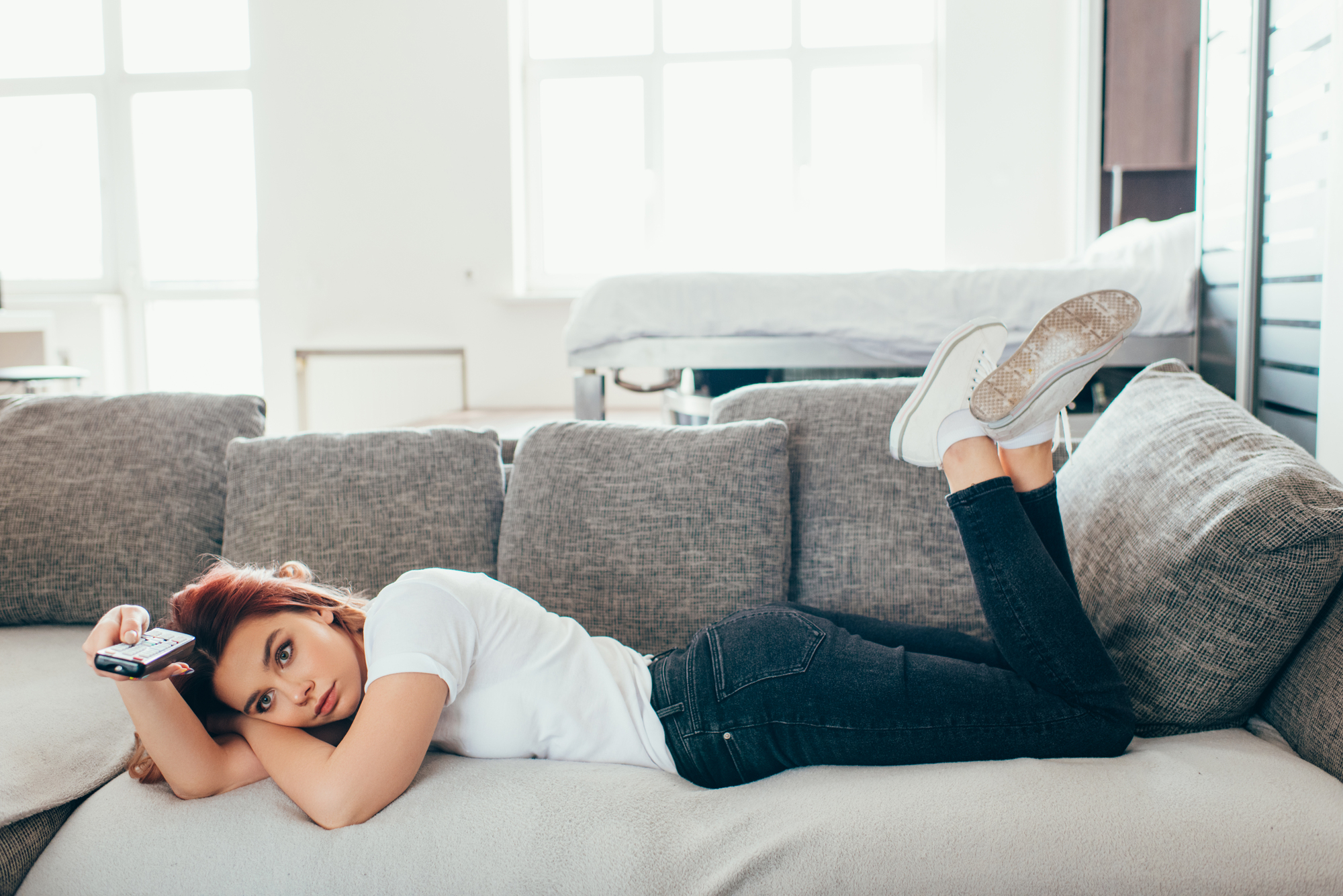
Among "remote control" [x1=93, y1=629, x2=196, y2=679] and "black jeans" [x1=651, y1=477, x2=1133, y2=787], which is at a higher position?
"remote control" [x1=93, y1=629, x2=196, y2=679]

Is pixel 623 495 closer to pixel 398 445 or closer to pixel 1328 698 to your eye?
pixel 398 445

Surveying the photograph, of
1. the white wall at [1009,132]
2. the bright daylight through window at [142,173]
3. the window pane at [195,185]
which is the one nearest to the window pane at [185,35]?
the bright daylight through window at [142,173]

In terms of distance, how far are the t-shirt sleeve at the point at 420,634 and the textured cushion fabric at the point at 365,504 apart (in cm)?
42

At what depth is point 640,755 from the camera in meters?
1.03

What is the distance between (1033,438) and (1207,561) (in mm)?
224

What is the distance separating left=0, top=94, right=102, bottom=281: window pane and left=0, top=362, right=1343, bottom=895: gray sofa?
3545mm

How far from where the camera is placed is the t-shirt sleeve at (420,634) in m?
0.91

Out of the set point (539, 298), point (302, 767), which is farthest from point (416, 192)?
point (302, 767)

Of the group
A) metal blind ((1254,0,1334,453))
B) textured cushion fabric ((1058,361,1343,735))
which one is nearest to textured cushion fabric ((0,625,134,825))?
textured cushion fabric ((1058,361,1343,735))

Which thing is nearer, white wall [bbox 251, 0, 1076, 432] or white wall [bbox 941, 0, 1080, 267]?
white wall [bbox 941, 0, 1080, 267]

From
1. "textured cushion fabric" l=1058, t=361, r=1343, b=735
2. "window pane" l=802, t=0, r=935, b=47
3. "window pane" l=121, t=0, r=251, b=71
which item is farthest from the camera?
"window pane" l=121, t=0, r=251, b=71

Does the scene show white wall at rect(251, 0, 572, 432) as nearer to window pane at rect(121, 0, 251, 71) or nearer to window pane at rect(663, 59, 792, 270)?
window pane at rect(121, 0, 251, 71)

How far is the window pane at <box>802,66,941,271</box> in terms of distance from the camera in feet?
13.1

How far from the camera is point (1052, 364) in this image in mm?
1017
